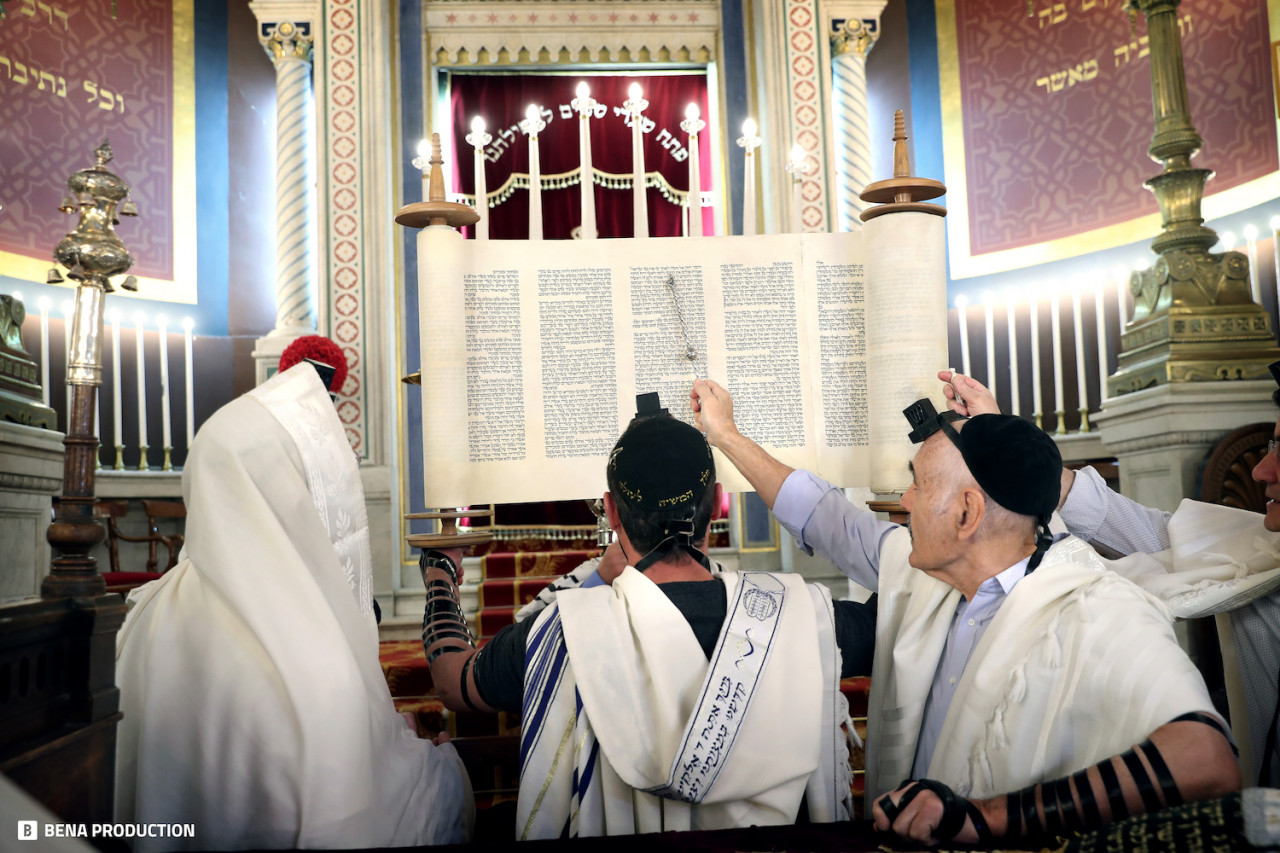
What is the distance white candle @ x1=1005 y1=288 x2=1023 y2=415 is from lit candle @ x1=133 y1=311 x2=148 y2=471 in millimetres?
6160

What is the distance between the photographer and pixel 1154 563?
7.85 ft

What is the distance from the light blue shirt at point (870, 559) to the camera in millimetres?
1847

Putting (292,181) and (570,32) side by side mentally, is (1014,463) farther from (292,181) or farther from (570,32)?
(570,32)

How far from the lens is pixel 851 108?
6.20 meters

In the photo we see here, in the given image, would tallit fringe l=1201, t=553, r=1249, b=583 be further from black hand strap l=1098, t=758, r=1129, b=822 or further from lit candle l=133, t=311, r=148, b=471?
lit candle l=133, t=311, r=148, b=471

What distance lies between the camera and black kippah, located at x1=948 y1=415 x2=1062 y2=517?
1743 millimetres

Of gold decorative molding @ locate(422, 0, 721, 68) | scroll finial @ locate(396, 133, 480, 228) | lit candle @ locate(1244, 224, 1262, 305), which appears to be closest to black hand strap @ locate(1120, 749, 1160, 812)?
scroll finial @ locate(396, 133, 480, 228)

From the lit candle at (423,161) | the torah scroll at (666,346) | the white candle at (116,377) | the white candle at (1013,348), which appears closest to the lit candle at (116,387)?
the white candle at (116,377)

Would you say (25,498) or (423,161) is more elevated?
(423,161)

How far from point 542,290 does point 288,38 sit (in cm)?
407

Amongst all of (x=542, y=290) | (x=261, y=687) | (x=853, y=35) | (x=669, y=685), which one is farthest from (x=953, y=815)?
(x=853, y=35)

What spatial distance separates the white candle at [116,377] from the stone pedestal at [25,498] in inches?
96.9

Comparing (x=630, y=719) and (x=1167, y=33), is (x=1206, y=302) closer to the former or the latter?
(x=1167, y=33)

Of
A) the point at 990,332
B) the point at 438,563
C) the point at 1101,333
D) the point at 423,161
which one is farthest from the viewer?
the point at 990,332
